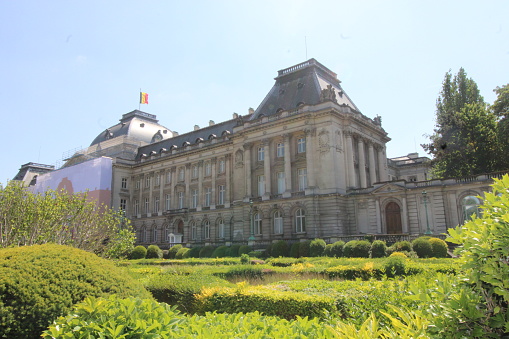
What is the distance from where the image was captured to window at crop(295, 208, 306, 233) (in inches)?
1693

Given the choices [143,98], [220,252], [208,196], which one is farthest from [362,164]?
[143,98]

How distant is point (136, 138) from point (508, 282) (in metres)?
75.3

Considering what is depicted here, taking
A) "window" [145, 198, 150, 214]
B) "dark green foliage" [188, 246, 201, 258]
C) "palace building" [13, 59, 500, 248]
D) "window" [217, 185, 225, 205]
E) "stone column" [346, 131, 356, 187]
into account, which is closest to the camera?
"palace building" [13, 59, 500, 248]

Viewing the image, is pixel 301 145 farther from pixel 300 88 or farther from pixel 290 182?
pixel 300 88

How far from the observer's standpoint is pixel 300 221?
142ft

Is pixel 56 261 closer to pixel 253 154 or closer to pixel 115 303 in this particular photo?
pixel 115 303

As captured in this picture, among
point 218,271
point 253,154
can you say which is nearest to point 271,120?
point 253,154

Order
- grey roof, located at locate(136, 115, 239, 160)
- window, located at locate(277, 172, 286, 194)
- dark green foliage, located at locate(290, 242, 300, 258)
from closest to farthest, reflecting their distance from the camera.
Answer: dark green foliage, located at locate(290, 242, 300, 258), window, located at locate(277, 172, 286, 194), grey roof, located at locate(136, 115, 239, 160)

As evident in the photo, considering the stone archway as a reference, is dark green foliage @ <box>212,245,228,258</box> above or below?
below

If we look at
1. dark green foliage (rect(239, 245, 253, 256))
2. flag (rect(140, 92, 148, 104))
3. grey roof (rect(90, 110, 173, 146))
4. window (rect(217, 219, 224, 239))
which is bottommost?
dark green foliage (rect(239, 245, 253, 256))

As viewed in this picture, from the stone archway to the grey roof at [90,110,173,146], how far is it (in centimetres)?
5078

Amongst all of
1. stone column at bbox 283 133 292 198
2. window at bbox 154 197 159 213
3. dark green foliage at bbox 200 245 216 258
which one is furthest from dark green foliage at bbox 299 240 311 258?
window at bbox 154 197 159 213

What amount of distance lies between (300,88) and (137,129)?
39496 millimetres

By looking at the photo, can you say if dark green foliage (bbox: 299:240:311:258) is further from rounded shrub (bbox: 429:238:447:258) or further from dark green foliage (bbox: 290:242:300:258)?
rounded shrub (bbox: 429:238:447:258)
